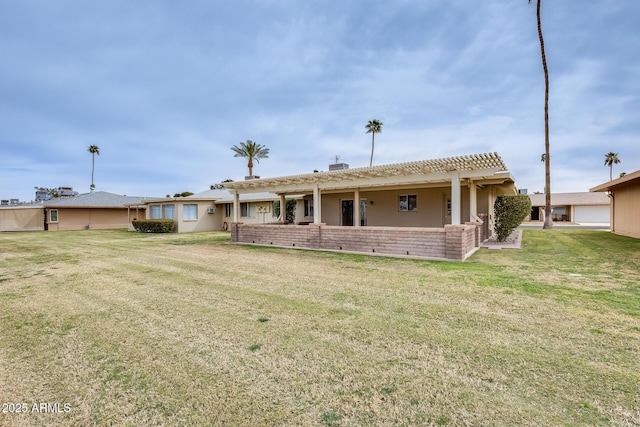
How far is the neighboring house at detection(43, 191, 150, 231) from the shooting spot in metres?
29.7

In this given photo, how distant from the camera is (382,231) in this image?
11.3 metres

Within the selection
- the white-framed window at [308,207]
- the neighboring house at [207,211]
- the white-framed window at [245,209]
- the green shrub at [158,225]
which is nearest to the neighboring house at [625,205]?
the white-framed window at [308,207]

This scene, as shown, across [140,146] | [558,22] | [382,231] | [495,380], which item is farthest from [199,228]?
[558,22]

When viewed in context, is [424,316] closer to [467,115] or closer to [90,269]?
[90,269]

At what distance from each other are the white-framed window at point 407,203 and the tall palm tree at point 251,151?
2655 centimetres

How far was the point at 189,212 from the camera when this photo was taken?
25953mm

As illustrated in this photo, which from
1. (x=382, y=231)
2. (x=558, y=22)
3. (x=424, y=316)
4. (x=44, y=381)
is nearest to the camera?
(x=44, y=381)

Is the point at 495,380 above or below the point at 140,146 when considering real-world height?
below

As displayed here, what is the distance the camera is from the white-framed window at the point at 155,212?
26875mm

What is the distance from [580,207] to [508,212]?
34.4 metres

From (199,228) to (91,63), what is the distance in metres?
14.0

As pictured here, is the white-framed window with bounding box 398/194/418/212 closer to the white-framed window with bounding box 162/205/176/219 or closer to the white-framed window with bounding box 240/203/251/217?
the white-framed window with bounding box 240/203/251/217

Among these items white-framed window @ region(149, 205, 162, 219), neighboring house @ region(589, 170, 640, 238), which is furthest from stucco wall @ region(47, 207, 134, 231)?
neighboring house @ region(589, 170, 640, 238)

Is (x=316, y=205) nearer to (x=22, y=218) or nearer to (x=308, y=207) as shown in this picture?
(x=308, y=207)
